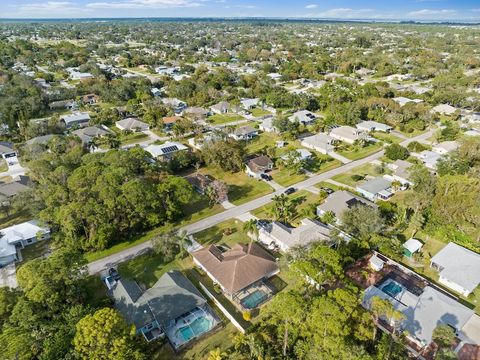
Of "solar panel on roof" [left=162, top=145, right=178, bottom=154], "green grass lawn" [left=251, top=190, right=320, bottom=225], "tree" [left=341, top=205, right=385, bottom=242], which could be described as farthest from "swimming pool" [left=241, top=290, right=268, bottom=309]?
"solar panel on roof" [left=162, top=145, right=178, bottom=154]

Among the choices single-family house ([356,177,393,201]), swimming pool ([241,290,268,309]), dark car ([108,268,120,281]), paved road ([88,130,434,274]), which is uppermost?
single-family house ([356,177,393,201])

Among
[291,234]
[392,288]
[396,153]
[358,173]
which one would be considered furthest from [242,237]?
[396,153]

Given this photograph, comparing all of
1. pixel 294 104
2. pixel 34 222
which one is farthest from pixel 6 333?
pixel 294 104

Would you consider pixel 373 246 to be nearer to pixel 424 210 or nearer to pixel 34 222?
pixel 424 210

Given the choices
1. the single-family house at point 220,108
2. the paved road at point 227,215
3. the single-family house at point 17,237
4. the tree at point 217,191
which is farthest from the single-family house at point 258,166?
the single-family house at point 220,108

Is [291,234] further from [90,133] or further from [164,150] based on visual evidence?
[90,133]

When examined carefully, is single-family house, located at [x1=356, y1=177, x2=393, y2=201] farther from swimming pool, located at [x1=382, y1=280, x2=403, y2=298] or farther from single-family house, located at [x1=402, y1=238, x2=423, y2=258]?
swimming pool, located at [x1=382, y1=280, x2=403, y2=298]
